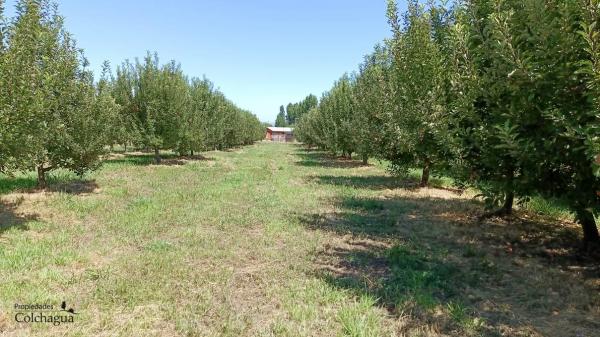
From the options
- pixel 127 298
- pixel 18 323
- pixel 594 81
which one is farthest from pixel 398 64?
pixel 18 323

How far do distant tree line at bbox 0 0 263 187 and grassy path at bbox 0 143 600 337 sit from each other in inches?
66.8

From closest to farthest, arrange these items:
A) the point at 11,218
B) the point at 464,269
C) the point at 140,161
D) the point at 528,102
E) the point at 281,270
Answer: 1. the point at 528,102
2. the point at 281,270
3. the point at 464,269
4. the point at 11,218
5. the point at 140,161

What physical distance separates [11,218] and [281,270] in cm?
702

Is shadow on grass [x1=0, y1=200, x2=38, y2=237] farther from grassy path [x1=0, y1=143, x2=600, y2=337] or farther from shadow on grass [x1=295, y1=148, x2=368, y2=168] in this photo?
shadow on grass [x1=295, y1=148, x2=368, y2=168]

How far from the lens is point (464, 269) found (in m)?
6.91

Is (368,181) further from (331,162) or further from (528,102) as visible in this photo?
(528,102)

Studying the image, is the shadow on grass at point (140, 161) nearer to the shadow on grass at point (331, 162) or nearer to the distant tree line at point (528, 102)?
the shadow on grass at point (331, 162)

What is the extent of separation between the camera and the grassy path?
190 inches

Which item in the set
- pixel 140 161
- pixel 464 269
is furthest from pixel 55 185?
pixel 464 269

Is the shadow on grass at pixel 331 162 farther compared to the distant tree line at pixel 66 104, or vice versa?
the shadow on grass at pixel 331 162

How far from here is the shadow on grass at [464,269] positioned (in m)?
5.14

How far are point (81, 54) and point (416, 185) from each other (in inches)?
540

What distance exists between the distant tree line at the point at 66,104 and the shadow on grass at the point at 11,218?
1.05 metres

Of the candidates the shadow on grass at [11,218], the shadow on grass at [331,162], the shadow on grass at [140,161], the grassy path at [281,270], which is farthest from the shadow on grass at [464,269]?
the shadow on grass at [140,161]
